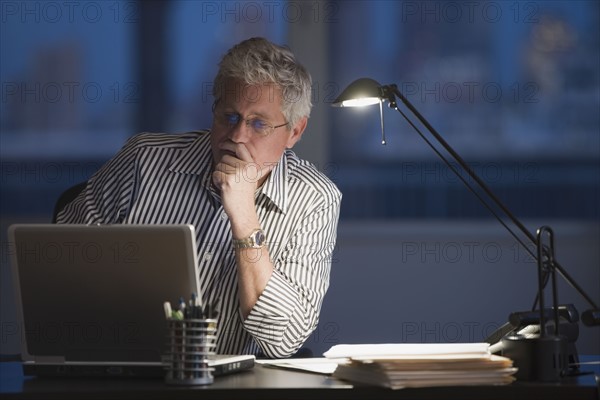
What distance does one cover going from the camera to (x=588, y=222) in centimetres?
377

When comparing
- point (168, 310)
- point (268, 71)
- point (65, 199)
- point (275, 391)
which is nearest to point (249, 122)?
point (268, 71)

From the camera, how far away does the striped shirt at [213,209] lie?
229 cm

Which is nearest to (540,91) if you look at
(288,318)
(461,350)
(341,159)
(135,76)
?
(341,159)

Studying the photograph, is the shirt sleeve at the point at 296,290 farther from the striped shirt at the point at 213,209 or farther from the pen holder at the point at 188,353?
the pen holder at the point at 188,353

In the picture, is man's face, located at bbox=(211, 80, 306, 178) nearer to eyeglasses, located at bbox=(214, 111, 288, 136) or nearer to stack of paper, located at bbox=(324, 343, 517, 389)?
eyeglasses, located at bbox=(214, 111, 288, 136)

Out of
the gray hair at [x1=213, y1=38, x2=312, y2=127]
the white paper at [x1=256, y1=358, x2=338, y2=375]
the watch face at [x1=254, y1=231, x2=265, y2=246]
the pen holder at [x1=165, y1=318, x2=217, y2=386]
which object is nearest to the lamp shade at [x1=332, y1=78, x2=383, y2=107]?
the gray hair at [x1=213, y1=38, x2=312, y2=127]

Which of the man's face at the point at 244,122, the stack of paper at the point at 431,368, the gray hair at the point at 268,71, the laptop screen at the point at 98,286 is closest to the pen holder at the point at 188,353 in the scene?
the laptop screen at the point at 98,286

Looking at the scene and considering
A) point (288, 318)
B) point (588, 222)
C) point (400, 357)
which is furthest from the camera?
point (588, 222)

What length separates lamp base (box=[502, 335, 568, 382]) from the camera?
1481 millimetres

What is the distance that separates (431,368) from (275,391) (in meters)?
0.25

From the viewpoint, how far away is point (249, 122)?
2328mm

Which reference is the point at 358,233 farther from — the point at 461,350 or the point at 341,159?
the point at 461,350

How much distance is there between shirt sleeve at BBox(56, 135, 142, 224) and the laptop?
2.60 ft

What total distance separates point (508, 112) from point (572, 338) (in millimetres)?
2351
